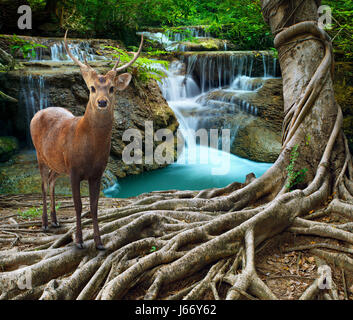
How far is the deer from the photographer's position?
218 cm

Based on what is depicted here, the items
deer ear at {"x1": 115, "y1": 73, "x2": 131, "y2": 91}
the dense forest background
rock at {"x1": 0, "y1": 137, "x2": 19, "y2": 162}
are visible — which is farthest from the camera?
the dense forest background

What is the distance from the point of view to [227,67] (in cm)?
1138

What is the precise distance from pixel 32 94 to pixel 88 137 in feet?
18.0

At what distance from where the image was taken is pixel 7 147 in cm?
656

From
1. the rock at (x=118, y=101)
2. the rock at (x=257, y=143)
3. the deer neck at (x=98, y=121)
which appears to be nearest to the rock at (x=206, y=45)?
the rock at (x=118, y=101)

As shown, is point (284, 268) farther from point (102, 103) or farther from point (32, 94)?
point (32, 94)

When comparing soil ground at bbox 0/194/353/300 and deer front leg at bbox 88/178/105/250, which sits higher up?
deer front leg at bbox 88/178/105/250

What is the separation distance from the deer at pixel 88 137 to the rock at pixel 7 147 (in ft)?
14.1

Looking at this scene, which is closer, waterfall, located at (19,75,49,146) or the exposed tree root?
the exposed tree root

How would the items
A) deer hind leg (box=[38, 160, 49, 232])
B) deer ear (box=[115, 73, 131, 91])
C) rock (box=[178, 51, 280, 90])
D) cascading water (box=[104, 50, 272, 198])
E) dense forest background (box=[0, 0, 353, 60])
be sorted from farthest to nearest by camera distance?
rock (box=[178, 51, 280, 90]) → dense forest background (box=[0, 0, 353, 60]) → cascading water (box=[104, 50, 272, 198]) → deer hind leg (box=[38, 160, 49, 232]) → deer ear (box=[115, 73, 131, 91])

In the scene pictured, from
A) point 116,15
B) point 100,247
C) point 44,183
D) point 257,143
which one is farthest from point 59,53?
point 100,247

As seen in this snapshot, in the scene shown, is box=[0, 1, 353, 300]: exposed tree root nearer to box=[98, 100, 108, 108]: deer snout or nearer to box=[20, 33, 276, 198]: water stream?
box=[98, 100, 108, 108]: deer snout

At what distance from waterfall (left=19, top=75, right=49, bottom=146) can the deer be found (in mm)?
4551

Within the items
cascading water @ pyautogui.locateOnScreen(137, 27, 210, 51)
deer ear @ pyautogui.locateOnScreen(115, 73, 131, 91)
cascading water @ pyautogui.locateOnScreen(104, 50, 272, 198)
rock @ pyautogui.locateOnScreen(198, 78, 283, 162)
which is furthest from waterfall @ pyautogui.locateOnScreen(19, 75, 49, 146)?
cascading water @ pyautogui.locateOnScreen(137, 27, 210, 51)
